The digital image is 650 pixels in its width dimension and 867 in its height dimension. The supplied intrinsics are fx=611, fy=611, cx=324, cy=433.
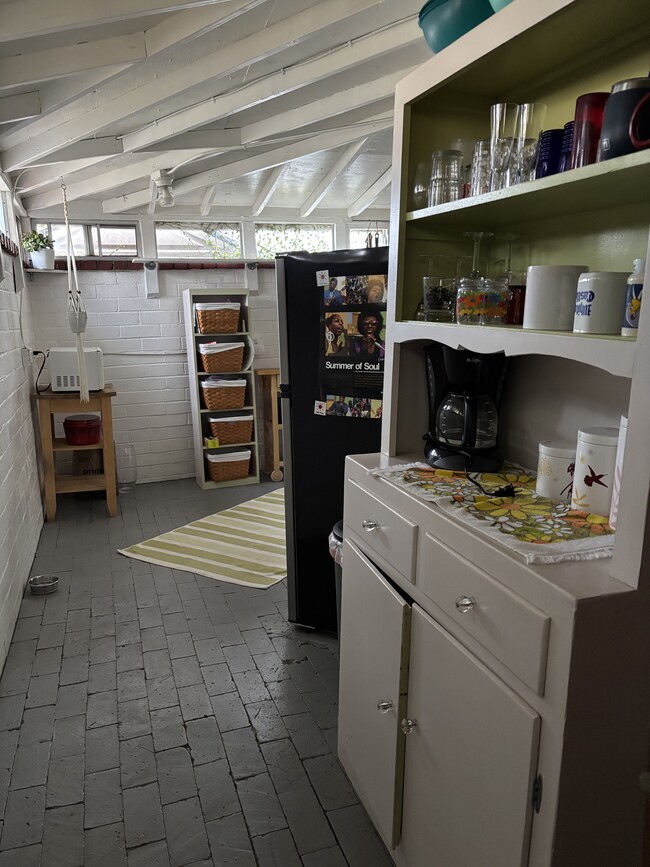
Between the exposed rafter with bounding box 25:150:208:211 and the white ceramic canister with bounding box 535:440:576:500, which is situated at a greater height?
the exposed rafter with bounding box 25:150:208:211

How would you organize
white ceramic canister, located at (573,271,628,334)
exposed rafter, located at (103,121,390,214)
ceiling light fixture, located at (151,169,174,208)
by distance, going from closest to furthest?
1. white ceramic canister, located at (573,271,628,334)
2. exposed rafter, located at (103,121,390,214)
3. ceiling light fixture, located at (151,169,174,208)

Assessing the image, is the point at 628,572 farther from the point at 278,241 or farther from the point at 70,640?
the point at 278,241

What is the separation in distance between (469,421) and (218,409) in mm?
3597

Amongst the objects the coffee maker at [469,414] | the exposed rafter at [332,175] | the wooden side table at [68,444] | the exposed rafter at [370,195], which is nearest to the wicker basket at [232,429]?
the wooden side table at [68,444]

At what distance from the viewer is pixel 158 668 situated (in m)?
2.55

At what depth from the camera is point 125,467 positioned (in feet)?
16.9

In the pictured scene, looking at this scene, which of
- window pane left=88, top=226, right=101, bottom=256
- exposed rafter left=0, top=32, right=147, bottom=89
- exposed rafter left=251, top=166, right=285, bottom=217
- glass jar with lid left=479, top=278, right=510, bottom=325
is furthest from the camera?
window pane left=88, top=226, right=101, bottom=256

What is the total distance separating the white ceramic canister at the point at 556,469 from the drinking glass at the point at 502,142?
23.6 inches

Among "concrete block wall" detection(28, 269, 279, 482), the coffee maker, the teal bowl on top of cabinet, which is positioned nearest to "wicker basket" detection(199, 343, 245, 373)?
"concrete block wall" detection(28, 269, 279, 482)

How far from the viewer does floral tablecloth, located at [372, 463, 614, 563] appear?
1.12m

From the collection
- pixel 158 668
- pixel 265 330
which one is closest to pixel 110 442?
pixel 265 330

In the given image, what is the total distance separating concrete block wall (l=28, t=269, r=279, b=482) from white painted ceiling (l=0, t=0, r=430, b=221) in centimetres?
74

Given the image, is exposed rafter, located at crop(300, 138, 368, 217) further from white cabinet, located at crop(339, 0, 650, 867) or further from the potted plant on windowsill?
white cabinet, located at crop(339, 0, 650, 867)

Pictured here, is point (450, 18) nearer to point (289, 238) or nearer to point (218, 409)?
point (218, 409)
